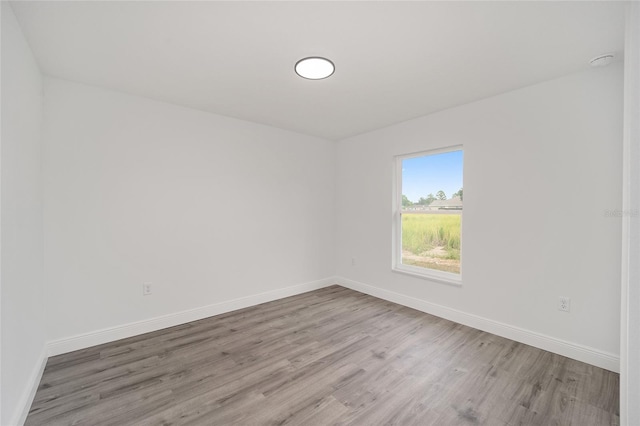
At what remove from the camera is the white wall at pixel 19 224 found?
1453 mm

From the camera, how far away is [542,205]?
2.46 metres

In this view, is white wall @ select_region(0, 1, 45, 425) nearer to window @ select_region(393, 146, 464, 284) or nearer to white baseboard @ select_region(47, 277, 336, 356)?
white baseboard @ select_region(47, 277, 336, 356)

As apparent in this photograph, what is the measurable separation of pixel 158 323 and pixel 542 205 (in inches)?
161

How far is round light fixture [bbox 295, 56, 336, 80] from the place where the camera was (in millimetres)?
2076

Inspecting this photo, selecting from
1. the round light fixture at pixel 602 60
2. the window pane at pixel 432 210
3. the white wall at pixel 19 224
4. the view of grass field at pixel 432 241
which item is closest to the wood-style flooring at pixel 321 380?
the white wall at pixel 19 224

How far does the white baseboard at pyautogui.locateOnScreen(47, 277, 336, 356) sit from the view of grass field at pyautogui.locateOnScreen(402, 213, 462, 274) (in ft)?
5.85

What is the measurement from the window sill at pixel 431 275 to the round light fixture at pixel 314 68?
263 centimetres

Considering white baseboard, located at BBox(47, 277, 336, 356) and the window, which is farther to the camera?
the window

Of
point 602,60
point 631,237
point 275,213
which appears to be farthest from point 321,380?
point 602,60

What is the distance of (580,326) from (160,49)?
4093 mm

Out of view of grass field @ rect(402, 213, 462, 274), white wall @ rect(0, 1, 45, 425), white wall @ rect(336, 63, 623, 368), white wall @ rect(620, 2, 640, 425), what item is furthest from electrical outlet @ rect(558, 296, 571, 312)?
white wall @ rect(0, 1, 45, 425)

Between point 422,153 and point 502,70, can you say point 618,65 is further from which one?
point 422,153

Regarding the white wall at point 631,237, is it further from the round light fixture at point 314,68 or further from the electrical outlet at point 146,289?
the electrical outlet at point 146,289

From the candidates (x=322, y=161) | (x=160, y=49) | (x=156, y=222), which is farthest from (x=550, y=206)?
(x=156, y=222)
